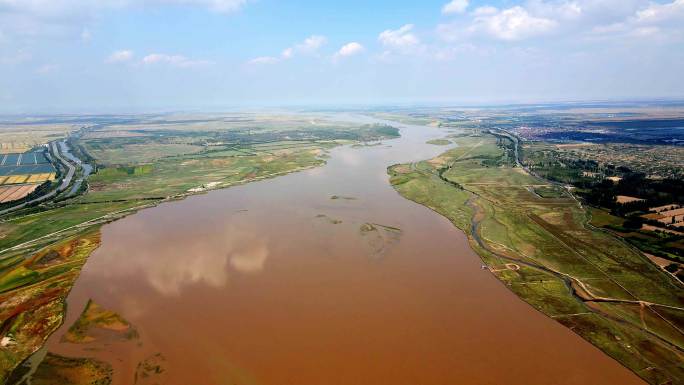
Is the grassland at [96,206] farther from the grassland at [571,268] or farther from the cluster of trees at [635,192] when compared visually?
the cluster of trees at [635,192]

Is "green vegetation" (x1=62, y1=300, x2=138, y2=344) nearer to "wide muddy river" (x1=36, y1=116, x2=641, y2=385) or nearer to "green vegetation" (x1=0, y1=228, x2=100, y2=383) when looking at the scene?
"wide muddy river" (x1=36, y1=116, x2=641, y2=385)

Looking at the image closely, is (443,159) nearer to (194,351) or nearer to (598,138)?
(598,138)

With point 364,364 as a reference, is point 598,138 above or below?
above

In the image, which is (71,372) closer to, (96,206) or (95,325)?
(95,325)

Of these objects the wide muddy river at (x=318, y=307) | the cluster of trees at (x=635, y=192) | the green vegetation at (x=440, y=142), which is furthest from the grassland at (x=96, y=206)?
the cluster of trees at (x=635, y=192)

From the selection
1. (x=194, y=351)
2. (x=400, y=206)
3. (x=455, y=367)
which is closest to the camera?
(x=455, y=367)

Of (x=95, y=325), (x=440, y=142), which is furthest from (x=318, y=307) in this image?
(x=440, y=142)

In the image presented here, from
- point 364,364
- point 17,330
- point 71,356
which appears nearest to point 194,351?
point 71,356
